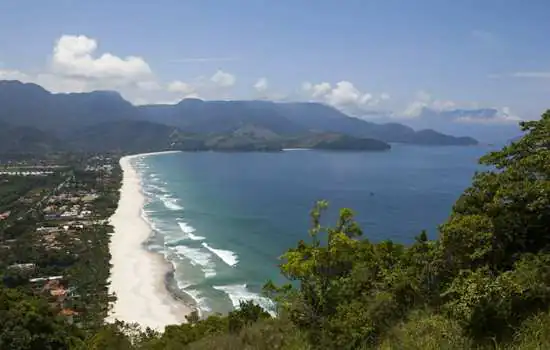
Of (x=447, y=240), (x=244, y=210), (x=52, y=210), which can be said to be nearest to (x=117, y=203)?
(x=52, y=210)

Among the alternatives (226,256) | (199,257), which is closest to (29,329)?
(199,257)

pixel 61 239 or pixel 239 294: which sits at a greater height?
pixel 239 294

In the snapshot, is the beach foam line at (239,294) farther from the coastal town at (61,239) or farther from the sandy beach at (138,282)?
the coastal town at (61,239)

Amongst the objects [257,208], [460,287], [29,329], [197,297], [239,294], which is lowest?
[197,297]

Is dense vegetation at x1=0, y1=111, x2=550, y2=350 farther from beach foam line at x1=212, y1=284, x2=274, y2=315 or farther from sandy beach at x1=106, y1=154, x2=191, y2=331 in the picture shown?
sandy beach at x1=106, y1=154, x2=191, y2=331

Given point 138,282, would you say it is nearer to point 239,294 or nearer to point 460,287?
point 239,294

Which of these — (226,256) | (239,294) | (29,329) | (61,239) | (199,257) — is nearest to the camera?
(29,329)

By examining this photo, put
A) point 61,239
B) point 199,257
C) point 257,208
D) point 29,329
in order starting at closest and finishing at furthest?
1. point 29,329
2. point 199,257
3. point 61,239
4. point 257,208

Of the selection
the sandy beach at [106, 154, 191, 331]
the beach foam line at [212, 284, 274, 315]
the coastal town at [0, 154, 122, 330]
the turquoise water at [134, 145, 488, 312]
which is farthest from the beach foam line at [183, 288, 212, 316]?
the coastal town at [0, 154, 122, 330]
